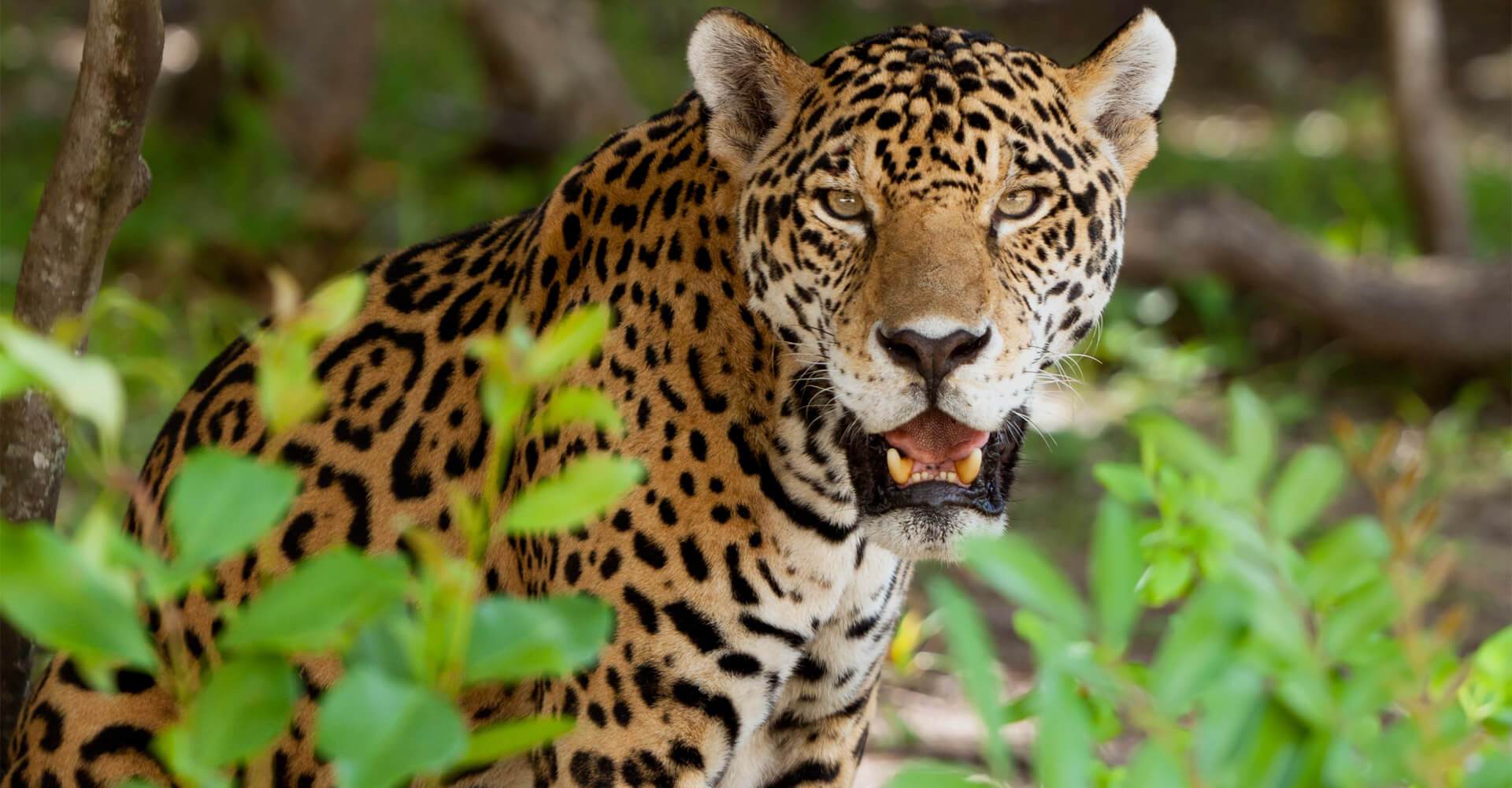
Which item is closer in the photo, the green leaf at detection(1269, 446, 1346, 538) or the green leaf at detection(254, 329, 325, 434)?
the green leaf at detection(254, 329, 325, 434)

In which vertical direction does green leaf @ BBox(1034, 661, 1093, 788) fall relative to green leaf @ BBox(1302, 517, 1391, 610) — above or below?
below

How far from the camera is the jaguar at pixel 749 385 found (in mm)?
3275

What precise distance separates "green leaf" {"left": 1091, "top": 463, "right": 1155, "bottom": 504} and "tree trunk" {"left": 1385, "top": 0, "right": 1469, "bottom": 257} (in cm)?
836

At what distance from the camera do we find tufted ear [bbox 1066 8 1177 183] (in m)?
3.53

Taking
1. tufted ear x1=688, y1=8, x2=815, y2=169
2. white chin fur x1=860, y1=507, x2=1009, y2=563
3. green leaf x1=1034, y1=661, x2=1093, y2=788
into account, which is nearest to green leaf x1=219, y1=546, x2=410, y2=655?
green leaf x1=1034, y1=661, x2=1093, y2=788

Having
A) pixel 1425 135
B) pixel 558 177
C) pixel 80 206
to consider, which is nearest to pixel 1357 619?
pixel 80 206

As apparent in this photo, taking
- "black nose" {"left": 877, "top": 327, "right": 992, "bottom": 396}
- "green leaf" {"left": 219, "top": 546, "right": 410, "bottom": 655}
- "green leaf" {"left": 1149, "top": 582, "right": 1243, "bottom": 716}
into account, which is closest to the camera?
"green leaf" {"left": 219, "top": 546, "right": 410, "bottom": 655}

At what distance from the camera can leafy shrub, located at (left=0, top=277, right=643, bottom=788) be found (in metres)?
1.18

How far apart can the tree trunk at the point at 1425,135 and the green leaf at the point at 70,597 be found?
10.1 m

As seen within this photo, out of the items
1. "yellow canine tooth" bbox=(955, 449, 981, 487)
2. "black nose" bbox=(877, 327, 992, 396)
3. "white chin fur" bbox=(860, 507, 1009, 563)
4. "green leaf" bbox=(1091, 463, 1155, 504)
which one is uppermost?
"black nose" bbox=(877, 327, 992, 396)

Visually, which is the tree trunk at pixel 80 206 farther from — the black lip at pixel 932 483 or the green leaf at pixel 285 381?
the green leaf at pixel 285 381

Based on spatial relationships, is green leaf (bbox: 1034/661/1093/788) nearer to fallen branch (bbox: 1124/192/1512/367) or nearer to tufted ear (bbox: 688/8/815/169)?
tufted ear (bbox: 688/8/815/169)

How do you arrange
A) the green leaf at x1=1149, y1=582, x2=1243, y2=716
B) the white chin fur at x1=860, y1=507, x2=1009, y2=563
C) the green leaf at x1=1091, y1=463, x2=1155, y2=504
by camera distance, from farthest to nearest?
1. the white chin fur at x1=860, y1=507, x2=1009, y2=563
2. the green leaf at x1=1091, y1=463, x2=1155, y2=504
3. the green leaf at x1=1149, y1=582, x2=1243, y2=716

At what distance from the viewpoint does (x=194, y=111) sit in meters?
11.2
